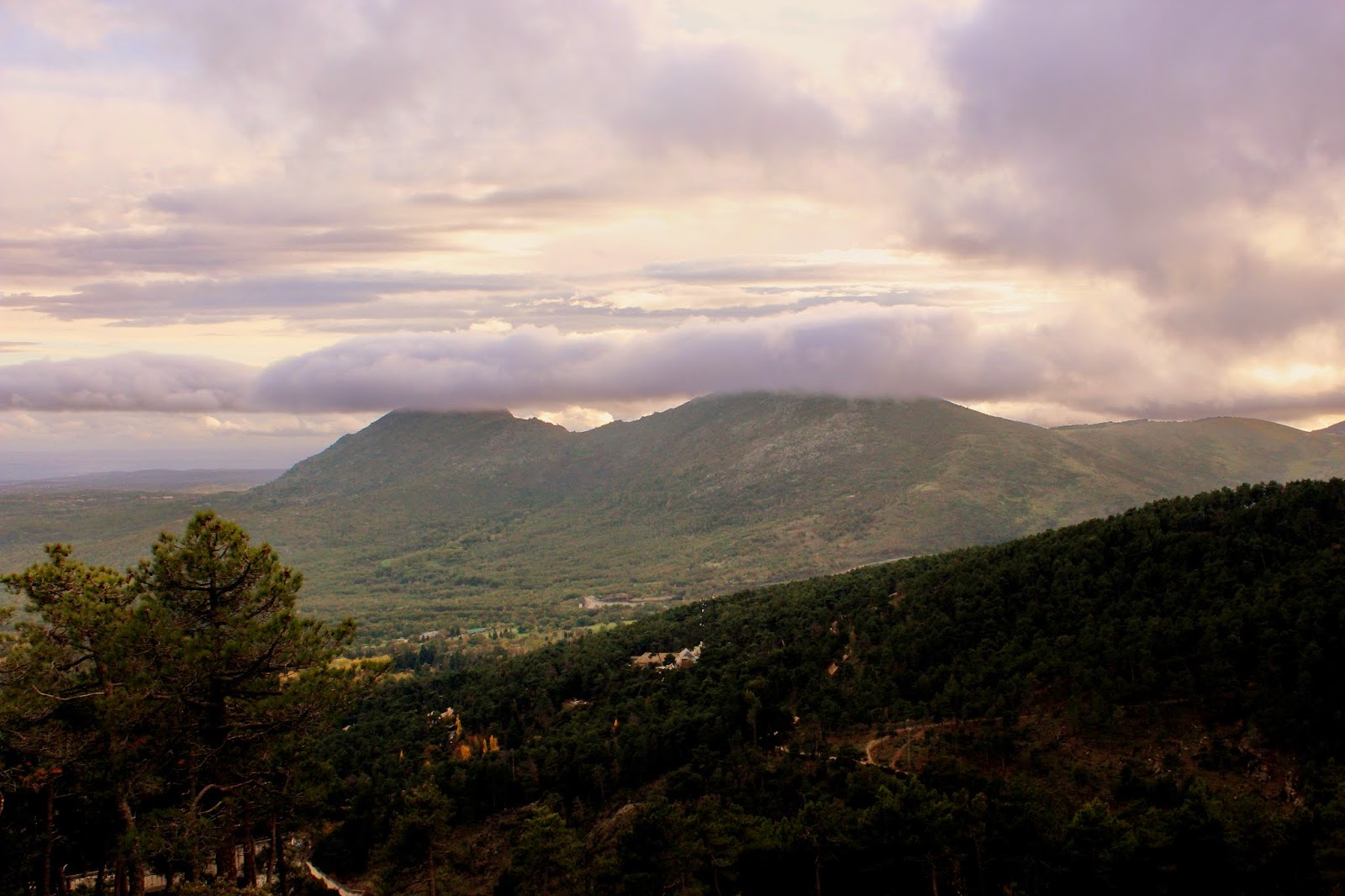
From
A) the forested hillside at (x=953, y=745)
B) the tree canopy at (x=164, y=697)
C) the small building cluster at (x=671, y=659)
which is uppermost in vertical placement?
the tree canopy at (x=164, y=697)

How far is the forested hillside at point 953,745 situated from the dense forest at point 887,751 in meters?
0.16

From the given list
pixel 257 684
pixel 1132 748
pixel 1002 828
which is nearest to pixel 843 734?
pixel 1132 748

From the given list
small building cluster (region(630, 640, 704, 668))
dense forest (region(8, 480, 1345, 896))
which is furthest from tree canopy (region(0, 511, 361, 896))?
small building cluster (region(630, 640, 704, 668))

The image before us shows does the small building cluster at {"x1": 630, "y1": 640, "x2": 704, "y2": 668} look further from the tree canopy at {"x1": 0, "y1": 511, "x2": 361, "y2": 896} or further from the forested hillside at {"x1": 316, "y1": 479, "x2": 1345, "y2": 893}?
the tree canopy at {"x1": 0, "y1": 511, "x2": 361, "y2": 896}

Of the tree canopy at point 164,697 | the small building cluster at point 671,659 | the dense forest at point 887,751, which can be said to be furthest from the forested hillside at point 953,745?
the tree canopy at point 164,697

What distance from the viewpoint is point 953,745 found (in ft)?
153

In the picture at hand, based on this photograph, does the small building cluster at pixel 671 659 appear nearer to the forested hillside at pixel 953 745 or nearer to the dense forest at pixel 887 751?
the dense forest at pixel 887 751

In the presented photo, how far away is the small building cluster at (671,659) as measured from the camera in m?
73.8

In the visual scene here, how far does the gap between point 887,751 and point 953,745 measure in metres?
3.36

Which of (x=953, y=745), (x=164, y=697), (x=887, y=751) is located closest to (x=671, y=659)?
(x=887, y=751)

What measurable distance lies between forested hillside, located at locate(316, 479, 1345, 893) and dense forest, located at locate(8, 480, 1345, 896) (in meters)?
0.16

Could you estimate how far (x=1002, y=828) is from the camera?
110ft

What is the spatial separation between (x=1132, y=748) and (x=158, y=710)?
133 feet

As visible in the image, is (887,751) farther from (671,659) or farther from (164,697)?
(164,697)
